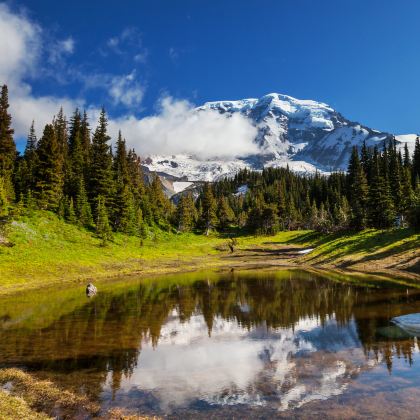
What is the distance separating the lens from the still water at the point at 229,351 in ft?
46.0

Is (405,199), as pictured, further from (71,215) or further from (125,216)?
(71,215)

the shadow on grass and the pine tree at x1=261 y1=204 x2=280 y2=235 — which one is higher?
the pine tree at x1=261 y1=204 x2=280 y2=235

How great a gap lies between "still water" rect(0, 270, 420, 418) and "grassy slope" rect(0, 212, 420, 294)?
14102mm

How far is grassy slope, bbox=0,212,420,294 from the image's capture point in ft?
172

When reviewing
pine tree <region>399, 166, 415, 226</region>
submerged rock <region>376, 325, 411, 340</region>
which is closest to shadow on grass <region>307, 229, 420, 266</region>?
pine tree <region>399, 166, 415, 226</region>

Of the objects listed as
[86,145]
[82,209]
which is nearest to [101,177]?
[82,209]

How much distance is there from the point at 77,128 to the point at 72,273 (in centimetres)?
6944

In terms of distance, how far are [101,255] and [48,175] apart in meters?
25.9

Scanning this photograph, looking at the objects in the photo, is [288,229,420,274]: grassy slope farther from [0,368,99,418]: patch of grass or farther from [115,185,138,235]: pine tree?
[0,368,99,418]: patch of grass

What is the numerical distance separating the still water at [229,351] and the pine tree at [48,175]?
45.0 m

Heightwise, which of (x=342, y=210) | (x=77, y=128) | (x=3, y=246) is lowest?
(x=3, y=246)

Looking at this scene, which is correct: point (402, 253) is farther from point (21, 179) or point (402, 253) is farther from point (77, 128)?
point (77, 128)

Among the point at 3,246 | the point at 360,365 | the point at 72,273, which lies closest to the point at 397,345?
the point at 360,365

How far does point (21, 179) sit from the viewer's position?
8225 cm
